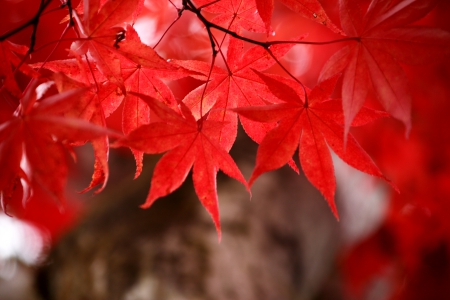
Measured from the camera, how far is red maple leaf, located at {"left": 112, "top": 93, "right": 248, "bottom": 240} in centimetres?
67

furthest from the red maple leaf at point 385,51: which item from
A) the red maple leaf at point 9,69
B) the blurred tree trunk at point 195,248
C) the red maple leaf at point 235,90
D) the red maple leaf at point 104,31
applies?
the blurred tree trunk at point 195,248

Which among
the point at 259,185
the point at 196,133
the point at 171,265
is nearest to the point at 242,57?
the point at 196,133

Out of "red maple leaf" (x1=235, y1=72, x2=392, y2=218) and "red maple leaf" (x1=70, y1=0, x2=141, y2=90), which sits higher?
"red maple leaf" (x1=70, y1=0, x2=141, y2=90)

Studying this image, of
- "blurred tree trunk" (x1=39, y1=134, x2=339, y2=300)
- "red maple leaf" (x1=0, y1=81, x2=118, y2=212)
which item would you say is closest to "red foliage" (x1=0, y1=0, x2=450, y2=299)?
"red maple leaf" (x1=0, y1=81, x2=118, y2=212)

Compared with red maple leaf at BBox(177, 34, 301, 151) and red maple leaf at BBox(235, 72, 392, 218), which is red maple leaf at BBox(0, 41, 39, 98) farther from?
red maple leaf at BBox(235, 72, 392, 218)

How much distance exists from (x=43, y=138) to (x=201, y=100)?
1.14 feet

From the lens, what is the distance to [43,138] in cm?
57

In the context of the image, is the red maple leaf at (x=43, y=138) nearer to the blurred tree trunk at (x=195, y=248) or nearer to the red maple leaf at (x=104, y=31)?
the red maple leaf at (x=104, y=31)

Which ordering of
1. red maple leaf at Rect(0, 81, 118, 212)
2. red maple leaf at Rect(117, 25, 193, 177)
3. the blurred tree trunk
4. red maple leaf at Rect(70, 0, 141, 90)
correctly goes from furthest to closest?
the blurred tree trunk
red maple leaf at Rect(117, 25, 193, 177)
red maple leaf at Rect(70, 0, 141, 90)
red maple leaf at Rect(0, 81, 118, 212)

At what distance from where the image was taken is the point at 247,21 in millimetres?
870

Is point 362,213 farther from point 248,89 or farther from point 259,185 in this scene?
point 248,89

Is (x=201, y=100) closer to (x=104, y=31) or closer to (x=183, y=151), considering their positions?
(x=183, y=151)

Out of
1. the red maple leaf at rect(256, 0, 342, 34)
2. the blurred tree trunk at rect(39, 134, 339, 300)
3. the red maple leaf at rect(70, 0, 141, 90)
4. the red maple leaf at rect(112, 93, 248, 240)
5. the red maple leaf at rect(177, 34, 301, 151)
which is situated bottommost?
the blurred tree trunk at rect(39, 134, 339, 300)

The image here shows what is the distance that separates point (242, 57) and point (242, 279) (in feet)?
5.37
